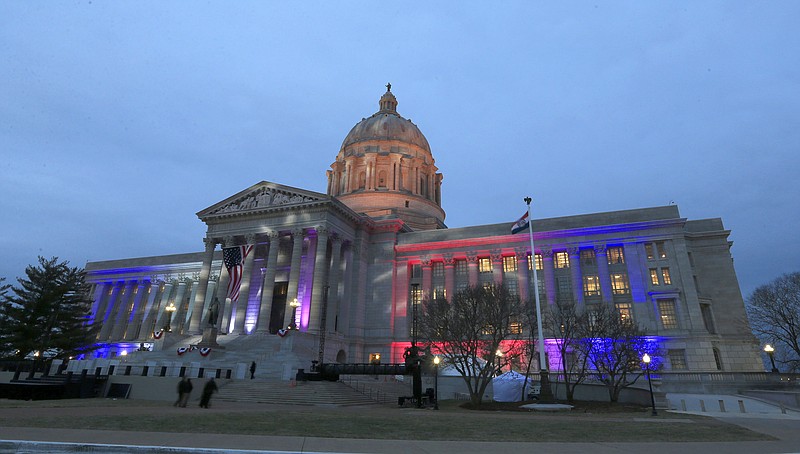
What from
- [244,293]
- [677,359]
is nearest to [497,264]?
[677,359]

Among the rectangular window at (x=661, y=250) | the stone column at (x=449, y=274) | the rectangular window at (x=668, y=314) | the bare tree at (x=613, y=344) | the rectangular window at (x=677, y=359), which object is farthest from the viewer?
the stone column at (x=449, y=274)

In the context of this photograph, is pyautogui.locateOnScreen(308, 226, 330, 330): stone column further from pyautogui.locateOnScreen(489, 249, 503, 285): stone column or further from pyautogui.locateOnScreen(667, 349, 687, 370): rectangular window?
pyautogui.locateOnScreen(667, 349, 687, 370): rectangular window

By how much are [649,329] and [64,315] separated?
6398 centimetres

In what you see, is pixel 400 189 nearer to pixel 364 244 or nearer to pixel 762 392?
pixel 364 244

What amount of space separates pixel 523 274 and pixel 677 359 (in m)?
17.5

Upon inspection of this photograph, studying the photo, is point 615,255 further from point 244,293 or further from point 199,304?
point 199,304

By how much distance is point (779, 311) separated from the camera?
44.1m

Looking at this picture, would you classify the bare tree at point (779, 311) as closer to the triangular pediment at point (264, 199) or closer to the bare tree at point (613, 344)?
the bare tree at point (613, 344)

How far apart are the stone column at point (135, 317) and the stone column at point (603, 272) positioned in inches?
2618

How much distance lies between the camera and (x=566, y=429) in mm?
14812

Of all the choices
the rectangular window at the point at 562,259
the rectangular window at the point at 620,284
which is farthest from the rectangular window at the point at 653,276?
the rectangular window at the point at 562,259

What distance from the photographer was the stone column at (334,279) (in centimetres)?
5153

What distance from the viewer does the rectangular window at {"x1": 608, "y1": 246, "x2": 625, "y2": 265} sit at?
2035 inches

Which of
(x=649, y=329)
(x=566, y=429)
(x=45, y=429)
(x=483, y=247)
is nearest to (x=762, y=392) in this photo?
(x=649, y=329)
